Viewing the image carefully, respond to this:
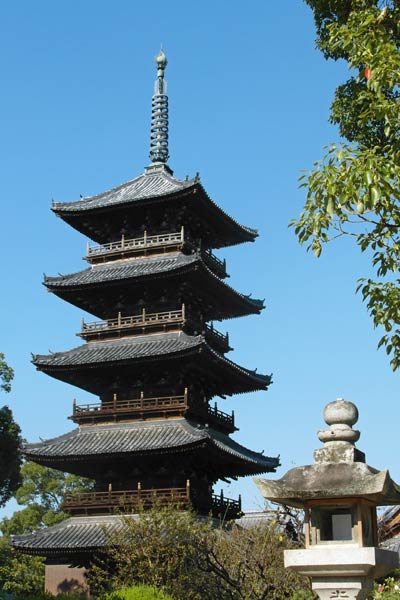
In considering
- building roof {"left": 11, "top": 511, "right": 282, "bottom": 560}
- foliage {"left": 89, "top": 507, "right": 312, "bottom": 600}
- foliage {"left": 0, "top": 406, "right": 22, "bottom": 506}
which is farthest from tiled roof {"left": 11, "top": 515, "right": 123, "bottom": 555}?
foliage {"left": 0, "top": 406, "right": 22, "bottom": 506}

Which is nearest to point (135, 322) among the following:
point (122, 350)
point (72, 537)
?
point (122, 350)

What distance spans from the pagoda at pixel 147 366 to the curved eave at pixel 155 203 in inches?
2.4

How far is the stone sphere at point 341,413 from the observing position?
33.3 ft

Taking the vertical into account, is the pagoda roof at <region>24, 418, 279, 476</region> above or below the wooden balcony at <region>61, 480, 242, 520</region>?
above

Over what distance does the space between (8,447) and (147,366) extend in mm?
13431

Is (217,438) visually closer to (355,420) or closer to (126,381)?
(126,381)

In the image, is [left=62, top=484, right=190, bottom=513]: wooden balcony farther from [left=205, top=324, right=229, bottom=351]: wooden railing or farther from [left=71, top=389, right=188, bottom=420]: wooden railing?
[left=205, top=324, right=229, bottom=351]: wooden railing

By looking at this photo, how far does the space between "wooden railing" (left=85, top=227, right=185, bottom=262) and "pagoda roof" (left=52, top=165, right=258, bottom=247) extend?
2.86ft

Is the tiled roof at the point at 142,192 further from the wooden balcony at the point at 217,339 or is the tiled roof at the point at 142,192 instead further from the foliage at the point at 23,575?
the foliage at the point at 23,575

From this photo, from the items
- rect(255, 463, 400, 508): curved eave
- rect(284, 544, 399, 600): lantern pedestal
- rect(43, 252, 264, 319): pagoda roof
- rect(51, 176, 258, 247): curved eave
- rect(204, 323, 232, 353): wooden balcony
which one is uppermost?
rect(51, 176, 258, 247): curved eave

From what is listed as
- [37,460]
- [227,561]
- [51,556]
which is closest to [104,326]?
[37,460]

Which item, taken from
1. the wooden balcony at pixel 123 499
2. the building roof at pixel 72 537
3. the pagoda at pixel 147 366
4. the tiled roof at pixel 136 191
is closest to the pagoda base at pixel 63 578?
the pagoda at pixel 147 366

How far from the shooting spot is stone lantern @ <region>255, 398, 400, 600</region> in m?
9.56

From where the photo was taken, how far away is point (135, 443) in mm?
31016
